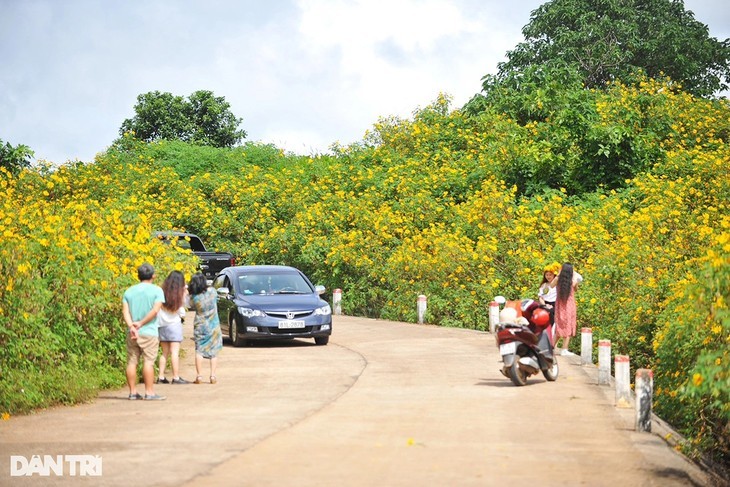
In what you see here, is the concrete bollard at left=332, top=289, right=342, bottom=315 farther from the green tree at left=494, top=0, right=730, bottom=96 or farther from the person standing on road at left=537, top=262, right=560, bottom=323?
the green tree at left=494, top=0, right=730, bottom=96

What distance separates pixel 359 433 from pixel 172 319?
5292 mm

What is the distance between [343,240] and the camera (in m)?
34.2

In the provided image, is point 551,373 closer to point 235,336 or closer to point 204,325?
point 204,325

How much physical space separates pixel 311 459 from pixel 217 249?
102ft

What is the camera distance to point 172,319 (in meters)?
15.7

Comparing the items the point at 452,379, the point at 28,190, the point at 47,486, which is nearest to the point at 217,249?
the point at 28,190

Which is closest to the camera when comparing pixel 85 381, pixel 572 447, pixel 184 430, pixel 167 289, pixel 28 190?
pixel 572 447

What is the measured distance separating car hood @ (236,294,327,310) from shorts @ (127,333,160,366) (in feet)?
23.8

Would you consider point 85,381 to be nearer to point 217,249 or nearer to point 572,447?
point 572,447

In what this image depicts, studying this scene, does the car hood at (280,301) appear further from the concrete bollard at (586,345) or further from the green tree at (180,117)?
the green tree at (180,117)

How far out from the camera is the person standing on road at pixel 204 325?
16.3 metres

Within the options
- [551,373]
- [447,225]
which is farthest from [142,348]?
[447,225]

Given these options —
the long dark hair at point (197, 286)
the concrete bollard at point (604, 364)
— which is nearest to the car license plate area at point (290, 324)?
the long dark hair at point (197, 286)

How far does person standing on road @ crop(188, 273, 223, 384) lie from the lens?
16328 millimetres
